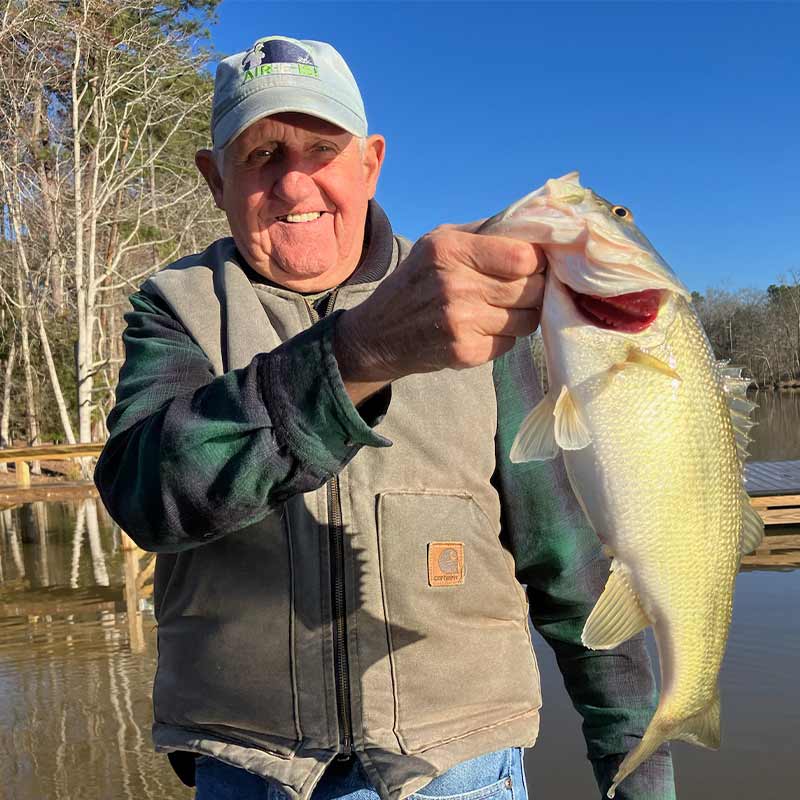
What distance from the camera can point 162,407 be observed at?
5.88ft

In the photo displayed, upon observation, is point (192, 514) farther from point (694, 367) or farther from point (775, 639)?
point (775, 639)

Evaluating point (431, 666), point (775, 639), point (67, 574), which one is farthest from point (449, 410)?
point (67, 574)

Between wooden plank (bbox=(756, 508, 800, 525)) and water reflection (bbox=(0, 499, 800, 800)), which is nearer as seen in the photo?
water reflection (bbox=(0, 499, 800, 800))

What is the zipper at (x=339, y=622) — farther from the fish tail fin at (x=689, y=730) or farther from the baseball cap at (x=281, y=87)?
the baseball cap at (x=281, y=87)

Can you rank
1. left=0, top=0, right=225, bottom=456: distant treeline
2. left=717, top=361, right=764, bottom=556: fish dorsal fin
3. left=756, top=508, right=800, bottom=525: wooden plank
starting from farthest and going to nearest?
left=0, top=0, right=225, bottom=456: distant treeline
left=756, top=508, right=800, bottom=525: wooden plank
left=717, top=361, right=764, bottom=556: fish dorsal fin

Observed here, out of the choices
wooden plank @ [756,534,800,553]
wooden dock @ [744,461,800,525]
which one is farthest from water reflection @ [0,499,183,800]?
wooden plank @ [756,534,800,553]

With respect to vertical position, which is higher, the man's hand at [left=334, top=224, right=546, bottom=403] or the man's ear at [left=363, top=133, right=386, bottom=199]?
the man's ear at [left=363, top=133, right=386, bottom=199]

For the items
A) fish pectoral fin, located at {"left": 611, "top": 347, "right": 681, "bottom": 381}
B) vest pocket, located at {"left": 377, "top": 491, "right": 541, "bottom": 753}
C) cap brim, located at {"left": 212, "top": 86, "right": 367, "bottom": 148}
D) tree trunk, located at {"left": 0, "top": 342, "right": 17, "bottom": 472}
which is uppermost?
tree trunk, located at {"left": 0, "top": 342, "right": 17, "bottom": 472}

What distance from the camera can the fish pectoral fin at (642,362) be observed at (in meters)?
1.70

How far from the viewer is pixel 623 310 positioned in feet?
5.61

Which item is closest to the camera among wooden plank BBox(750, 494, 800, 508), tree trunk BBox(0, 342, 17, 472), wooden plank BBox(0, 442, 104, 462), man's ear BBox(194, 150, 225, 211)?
man's ear BBox(194, 150, 225, 211)

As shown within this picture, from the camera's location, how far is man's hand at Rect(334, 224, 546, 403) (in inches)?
58.2

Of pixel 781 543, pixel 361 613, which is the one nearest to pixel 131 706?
pixel 361 613

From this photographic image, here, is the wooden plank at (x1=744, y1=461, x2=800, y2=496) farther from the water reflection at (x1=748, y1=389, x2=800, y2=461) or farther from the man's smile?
the man's smile
